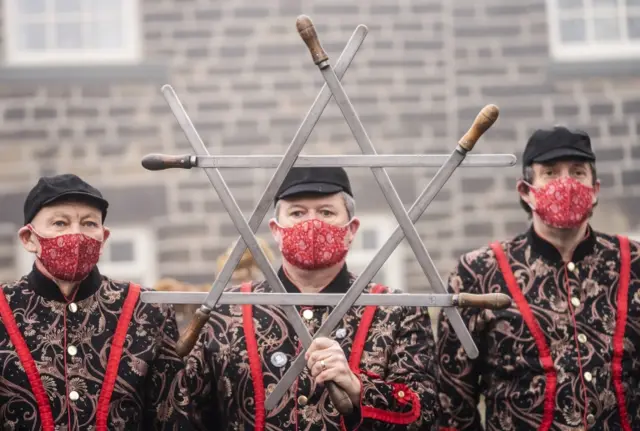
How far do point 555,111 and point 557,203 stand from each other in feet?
16.9

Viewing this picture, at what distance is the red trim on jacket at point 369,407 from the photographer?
151 inches

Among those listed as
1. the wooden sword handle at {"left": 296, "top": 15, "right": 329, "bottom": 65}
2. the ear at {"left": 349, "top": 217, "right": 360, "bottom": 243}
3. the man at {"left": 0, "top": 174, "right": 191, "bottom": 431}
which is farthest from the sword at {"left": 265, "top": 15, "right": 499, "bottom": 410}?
the man at {"left": 0, "top": 174, "right": 191, "bottom": 431}

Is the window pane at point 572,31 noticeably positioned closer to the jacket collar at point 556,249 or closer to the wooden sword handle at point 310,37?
the jacket collar at point 556,249

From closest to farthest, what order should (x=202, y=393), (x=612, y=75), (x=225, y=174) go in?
(x=202, y=393) < (x=225, y=174) < (x=612, y=75)

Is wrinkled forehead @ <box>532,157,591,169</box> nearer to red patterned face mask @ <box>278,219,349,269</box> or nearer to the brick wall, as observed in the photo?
red patterned face mask @ <box>278,219,349,269</box>

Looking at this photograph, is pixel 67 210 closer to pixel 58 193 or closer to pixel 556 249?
pixel 58 193

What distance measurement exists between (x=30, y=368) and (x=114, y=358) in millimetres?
275

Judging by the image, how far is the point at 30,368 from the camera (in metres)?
3.89

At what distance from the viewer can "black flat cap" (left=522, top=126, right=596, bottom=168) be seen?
169 inches

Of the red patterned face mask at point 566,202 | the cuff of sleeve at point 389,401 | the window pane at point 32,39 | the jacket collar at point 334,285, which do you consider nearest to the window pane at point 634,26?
the window pane at point 32,39

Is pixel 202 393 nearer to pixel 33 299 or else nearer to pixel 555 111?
pixel 33 299

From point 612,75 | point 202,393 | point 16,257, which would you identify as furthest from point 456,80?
point 202,393

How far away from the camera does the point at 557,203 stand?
424cm

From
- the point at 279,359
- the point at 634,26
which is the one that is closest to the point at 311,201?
the point at 279,359
